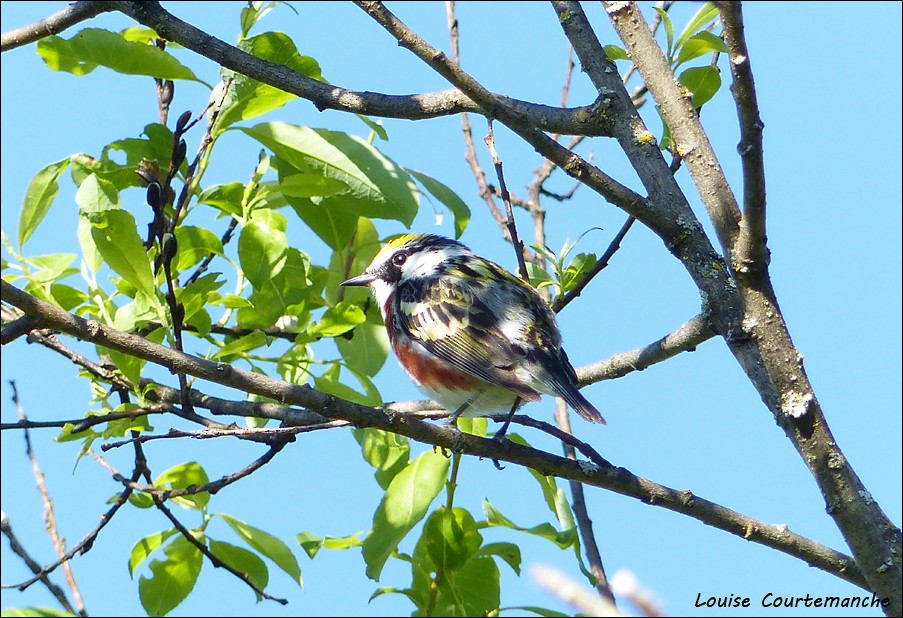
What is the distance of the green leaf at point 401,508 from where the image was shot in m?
3.26

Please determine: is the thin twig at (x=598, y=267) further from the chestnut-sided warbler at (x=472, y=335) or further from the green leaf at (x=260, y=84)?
the green leaf at (x=260, y=84)

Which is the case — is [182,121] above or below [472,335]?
above

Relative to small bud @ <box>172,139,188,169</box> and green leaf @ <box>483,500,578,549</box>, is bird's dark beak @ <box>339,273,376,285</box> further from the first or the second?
green leaf @ <box>483,500,578,549</box>

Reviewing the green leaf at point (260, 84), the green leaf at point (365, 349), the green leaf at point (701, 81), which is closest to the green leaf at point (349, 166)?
the green leaf at point (260, 84)

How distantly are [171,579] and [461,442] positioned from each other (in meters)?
1.38

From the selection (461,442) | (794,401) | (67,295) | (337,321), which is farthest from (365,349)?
(794,401)

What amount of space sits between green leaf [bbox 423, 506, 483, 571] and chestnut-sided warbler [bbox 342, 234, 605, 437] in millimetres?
727

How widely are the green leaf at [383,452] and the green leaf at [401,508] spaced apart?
0.36 metres

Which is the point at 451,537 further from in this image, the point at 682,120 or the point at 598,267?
the point at 682,120

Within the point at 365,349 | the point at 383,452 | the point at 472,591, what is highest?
the point at 365,349

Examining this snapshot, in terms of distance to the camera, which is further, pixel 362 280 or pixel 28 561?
pixel 362 280

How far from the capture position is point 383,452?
3.83 m

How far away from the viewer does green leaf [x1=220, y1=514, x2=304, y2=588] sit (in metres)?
3.63

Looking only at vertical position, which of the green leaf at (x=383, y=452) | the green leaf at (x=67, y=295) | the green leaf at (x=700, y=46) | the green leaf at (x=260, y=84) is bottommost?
the green leaf at (x=383, y=452)
